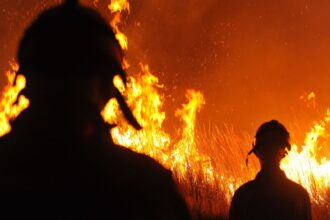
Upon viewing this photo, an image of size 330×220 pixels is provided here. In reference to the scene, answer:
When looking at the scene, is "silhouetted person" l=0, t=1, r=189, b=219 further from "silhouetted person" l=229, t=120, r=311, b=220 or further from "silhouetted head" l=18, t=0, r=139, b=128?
"silhouetted person" l=229, t=120, r=311, b=220

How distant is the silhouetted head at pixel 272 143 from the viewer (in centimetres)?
416

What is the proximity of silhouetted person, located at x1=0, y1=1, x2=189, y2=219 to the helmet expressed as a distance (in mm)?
2993

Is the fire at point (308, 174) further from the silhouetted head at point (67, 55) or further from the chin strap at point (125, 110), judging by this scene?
the silhouetted head at point (67, 55)

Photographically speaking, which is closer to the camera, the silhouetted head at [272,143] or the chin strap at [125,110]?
the chin strap at [125,110]

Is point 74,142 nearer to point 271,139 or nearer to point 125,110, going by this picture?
point 125,110

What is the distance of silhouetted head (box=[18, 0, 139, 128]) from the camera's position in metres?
1.35

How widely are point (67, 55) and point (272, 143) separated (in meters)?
3.14

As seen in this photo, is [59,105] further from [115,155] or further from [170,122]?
[170,122]

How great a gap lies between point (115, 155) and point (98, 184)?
0.30ft

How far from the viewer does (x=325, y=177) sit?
10891 mm

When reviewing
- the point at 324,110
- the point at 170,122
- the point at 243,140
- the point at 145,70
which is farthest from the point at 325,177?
the point at 324,110

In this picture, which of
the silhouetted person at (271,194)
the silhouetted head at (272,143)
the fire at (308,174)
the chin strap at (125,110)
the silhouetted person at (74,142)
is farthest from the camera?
the fire at (308,174)

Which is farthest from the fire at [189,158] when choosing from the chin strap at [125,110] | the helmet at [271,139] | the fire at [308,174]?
the chin strap at [125,110]

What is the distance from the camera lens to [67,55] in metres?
1.36
